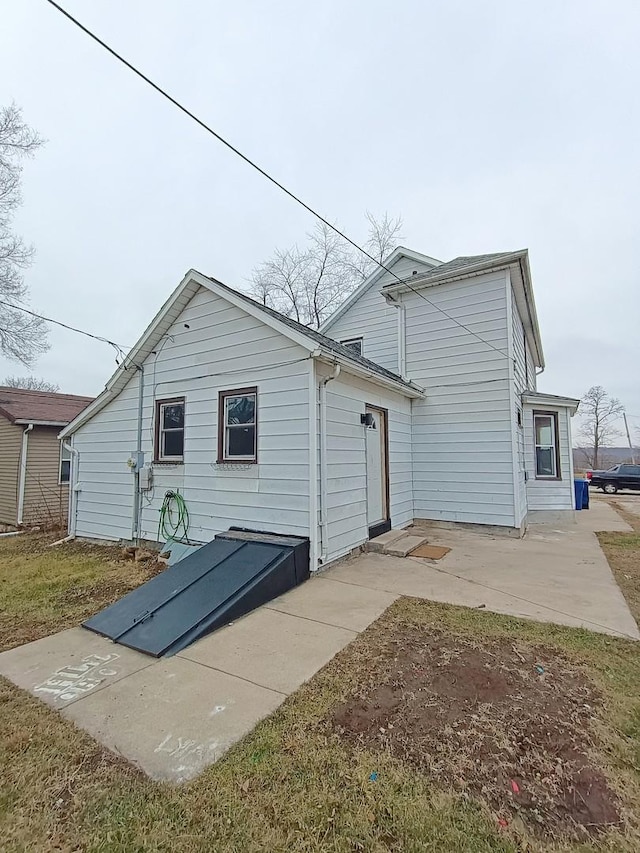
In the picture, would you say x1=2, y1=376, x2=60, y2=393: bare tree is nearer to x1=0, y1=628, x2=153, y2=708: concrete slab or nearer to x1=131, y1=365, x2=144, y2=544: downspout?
x1=131, y1=365, x2=144, y2=544: downspout

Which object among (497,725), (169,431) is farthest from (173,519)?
(497,725)

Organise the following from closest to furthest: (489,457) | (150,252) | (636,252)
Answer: (489,457) → (636,252) → (150,252)

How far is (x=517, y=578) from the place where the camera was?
17.6ft

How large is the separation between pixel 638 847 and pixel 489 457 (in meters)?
7.31

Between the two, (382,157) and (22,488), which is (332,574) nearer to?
(382,157)

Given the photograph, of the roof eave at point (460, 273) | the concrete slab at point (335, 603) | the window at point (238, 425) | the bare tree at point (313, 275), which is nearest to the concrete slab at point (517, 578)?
the concrete slab at point (335, 603)

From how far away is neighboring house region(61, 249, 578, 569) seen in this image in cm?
581

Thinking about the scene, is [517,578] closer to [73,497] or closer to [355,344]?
[355,344]

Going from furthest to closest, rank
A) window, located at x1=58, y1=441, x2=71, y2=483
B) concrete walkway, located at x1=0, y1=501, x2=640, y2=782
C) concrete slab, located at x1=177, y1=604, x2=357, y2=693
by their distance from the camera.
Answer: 1. window, located at x1=58, y1=441, x2=71, y2=483
2. concrete slab, located at x1=177, y1=604, x2=357, y2=693
3. concrete walkway, located at x1=0, y1=501, x2=640, y2=782

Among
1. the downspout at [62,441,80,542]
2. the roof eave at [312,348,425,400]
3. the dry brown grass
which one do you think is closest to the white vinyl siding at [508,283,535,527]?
the roof eave at [312,348,425,400]

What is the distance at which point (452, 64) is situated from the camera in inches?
253

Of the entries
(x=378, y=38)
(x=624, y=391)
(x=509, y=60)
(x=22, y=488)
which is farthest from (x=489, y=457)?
(x=624, y=391)

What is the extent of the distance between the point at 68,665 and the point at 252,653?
4.84 ft

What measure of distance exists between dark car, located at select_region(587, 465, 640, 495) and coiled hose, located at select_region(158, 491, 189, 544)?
22854 mm
